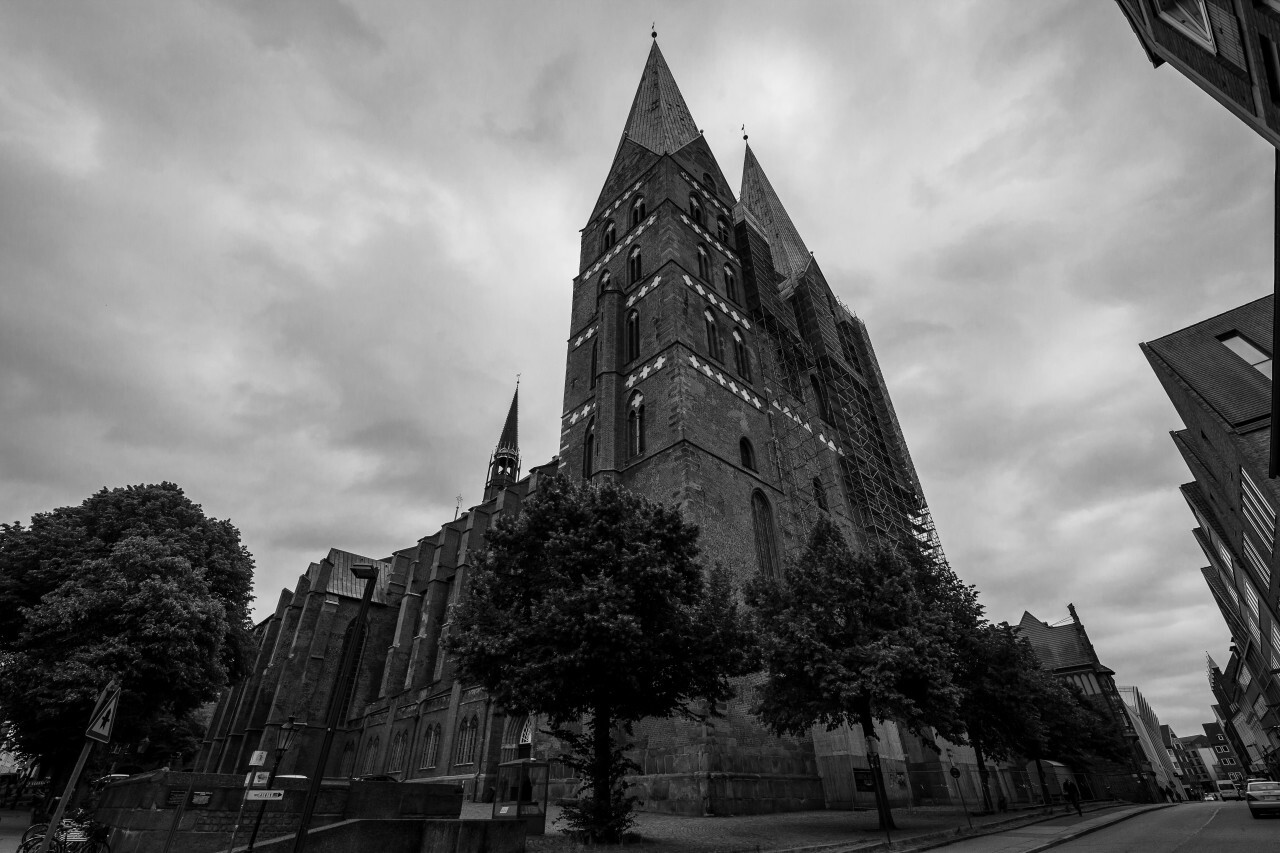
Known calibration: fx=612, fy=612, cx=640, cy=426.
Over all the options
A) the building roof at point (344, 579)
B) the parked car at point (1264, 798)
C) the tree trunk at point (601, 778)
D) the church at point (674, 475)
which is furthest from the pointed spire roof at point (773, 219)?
the tree trunk at point (601, 778)

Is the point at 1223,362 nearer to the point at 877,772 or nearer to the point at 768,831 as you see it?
the point at 877,772

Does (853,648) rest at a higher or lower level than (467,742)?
higher

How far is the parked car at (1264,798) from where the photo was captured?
59.4 feet

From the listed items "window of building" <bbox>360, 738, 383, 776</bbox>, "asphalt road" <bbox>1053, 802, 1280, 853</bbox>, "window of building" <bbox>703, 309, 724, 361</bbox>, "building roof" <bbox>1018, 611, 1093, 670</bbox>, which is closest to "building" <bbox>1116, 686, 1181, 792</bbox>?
"building roof" <bbox>1018, 611, 1093, 670</bbox>

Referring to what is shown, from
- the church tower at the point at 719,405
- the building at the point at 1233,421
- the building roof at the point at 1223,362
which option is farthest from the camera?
the building roof at the point at 1223,362

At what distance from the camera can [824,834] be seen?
12875 mm

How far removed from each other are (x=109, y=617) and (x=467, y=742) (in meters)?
13.0

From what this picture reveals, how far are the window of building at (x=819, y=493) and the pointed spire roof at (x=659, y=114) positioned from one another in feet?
76.1

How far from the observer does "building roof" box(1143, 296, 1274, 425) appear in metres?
19.5

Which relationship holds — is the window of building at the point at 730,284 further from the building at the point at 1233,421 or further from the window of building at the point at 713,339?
the building at the point at 1233,421

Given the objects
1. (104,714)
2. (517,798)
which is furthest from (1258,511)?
(104,714)

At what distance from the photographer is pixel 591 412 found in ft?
93.7

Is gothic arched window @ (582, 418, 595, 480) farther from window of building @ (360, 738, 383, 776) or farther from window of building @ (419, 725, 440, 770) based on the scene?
window of building @ (360, 738, 383, 776)

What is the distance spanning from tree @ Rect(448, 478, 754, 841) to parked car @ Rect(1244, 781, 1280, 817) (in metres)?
17.9
